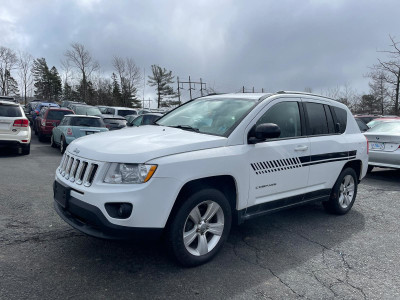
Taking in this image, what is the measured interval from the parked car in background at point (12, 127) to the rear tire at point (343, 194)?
8.68m

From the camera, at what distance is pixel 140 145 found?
3.30m

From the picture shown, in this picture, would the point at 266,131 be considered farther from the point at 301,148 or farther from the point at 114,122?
the point at 114,122

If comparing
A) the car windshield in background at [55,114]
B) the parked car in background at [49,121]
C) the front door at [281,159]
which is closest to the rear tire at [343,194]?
the front door at [281,159]

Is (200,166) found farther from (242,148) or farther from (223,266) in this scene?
(223,266)

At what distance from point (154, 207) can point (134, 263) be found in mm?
838

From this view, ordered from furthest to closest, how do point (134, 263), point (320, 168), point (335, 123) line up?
point (335, 123) → point (320, 168) → point (134, 263)

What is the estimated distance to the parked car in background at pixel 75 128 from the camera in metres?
11.1

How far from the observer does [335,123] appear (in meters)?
5.23

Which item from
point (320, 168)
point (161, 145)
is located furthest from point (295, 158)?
point (161, 145)

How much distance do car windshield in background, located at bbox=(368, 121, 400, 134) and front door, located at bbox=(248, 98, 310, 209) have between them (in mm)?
5401

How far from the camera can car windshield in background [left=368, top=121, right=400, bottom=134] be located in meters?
8.75

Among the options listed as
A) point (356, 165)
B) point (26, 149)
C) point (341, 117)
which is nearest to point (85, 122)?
point (26, 149)

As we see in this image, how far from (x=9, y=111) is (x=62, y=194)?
7911 mm

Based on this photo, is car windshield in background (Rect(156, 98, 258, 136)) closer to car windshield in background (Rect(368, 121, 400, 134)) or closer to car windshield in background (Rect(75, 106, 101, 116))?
car windshield in background (Rect(368, 121, 400, 134))
